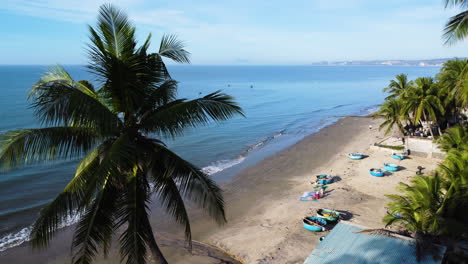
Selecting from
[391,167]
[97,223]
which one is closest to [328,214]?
[391,167]

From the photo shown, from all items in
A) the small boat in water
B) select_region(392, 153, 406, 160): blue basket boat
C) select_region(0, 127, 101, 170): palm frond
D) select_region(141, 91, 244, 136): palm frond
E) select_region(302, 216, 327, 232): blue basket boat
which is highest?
select_region(141, 91, 244, 136): palm frond

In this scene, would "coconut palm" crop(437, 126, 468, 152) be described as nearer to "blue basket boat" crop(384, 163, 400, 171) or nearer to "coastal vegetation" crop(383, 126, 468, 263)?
"blue basket boat" crop(384, 163, 400, 171)

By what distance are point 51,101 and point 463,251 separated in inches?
471

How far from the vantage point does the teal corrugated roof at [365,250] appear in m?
9.62

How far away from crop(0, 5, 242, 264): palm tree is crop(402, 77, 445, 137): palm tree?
2659 cm

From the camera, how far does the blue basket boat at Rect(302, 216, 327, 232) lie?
16.3 metres

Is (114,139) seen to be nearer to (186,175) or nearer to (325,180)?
(186,175)

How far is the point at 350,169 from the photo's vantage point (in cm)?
2670

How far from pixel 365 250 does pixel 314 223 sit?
21.6 ft

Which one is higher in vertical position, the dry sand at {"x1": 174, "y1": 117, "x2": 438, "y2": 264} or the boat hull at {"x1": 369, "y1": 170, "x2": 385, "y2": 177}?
the boat hull at {"x1": 369, "y1": 170, "x2": 385, "y2": 177}

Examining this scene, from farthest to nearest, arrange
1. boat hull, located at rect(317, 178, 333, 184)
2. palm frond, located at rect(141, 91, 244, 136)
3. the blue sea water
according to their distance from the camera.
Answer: boat hull, located at rect(317, 178, 333, 184), the blue sea water, palm frond, located at rect(141, 91, 244, 136)

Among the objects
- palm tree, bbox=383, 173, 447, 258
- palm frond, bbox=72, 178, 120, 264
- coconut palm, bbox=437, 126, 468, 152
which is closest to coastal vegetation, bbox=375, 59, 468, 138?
coconut palm, bbox=437, 126, 468, 152

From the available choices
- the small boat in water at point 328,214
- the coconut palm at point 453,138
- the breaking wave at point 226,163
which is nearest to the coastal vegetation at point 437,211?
the small boat in water at point 328,214

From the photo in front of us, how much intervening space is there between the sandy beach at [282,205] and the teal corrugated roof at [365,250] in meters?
3.66
